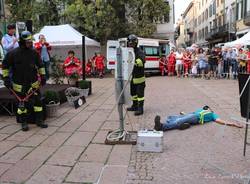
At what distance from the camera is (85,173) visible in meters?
4.61

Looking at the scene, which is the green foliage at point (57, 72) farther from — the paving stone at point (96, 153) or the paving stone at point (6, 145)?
the paving stone at point (96, 153)

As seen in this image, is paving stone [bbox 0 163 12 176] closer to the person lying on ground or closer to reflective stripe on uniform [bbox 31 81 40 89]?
reflective stripe on uniform [bbox 31 81 40 89]

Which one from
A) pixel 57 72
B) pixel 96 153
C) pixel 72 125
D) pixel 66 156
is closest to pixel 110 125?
pixel 72 125

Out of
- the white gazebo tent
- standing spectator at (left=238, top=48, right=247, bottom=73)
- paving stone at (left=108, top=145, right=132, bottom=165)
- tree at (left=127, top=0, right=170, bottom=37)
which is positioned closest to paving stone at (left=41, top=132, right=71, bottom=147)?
paving stone at (left=108, top=145, right=132, bottom=165)

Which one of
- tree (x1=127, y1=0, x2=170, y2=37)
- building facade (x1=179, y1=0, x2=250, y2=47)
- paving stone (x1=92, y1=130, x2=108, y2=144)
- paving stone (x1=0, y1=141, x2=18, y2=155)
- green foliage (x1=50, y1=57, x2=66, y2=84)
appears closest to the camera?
paving stone (x1=0, y1=141, x2=18, y2=155)

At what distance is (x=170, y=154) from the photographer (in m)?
5.41

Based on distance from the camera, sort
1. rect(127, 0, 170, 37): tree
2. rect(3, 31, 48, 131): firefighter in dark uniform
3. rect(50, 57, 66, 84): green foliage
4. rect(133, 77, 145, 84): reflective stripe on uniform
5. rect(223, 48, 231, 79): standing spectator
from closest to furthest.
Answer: rect(3, 31, 48, 131): firefighter in dark uniform → rect(133, 77, 145, 84): reflective stripe on uniform → rect(50, 57, 66, 84): green foliage → rect(223, 48, 231, 79): standing spectator → rect(127, 0, 170, 37): tree

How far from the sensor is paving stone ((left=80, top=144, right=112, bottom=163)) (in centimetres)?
516

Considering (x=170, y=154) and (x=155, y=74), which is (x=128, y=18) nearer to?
(x=155, y=74)

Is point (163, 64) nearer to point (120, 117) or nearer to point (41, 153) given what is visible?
point (120, 117)

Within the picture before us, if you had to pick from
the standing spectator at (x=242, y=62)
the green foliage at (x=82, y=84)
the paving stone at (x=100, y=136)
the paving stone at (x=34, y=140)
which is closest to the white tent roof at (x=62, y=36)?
the standing spectator at (x=242, y=62)

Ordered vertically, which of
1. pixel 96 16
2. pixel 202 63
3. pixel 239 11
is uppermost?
pixel 239 11

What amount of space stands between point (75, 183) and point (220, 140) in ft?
9.57

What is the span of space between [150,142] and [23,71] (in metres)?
2.90
